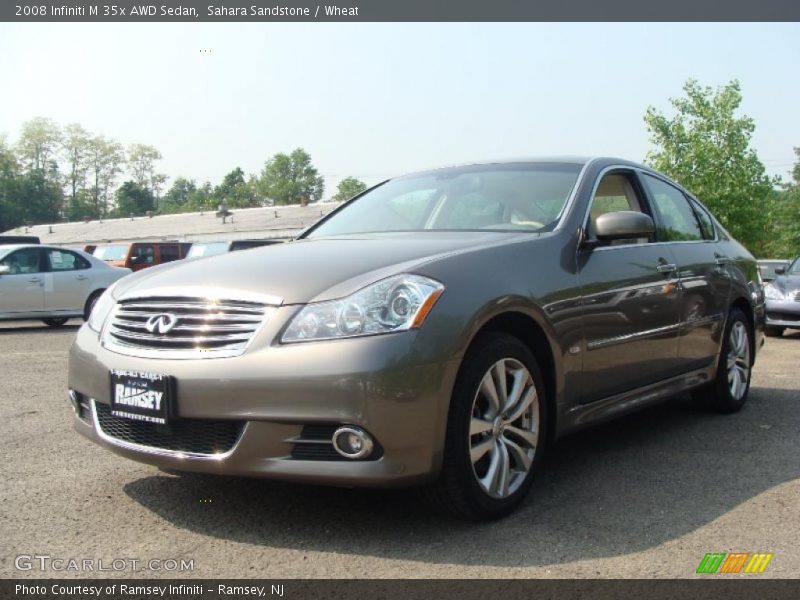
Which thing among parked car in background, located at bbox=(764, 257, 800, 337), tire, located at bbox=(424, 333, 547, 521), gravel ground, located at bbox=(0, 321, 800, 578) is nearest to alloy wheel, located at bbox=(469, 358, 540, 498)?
tire, located at bbox=(424, 333, 547, 521)

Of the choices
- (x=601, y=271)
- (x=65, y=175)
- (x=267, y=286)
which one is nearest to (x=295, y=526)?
(x=267, y=286)

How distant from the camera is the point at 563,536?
3.27 metres

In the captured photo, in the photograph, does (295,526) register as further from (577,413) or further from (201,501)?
(577,413)

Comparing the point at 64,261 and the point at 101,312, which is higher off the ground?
the point at 101,312

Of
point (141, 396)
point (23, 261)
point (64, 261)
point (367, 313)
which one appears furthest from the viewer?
point (64, 261)

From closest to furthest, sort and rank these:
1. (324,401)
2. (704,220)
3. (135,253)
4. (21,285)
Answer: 1. (324,401)
2. (704,220)
3. (21,285)
4. (135,253)

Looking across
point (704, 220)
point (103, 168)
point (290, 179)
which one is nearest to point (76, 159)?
point (103, 168)

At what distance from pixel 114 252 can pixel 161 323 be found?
22.9 meters

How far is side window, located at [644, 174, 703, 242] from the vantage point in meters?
5.25

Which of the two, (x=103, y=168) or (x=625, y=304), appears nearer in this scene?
(x=625, y=304)

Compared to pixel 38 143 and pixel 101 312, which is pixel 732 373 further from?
pixel 38 143

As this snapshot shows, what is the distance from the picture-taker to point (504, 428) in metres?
3.50

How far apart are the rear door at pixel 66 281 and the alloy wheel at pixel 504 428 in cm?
1200

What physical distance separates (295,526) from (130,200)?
371 feet
